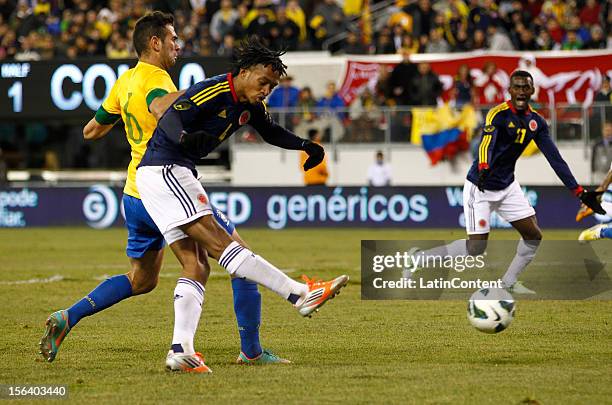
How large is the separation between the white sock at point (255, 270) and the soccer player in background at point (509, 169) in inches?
154

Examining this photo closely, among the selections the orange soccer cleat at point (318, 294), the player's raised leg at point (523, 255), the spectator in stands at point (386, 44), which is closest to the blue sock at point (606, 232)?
the player's raised leg at point (523, 255)

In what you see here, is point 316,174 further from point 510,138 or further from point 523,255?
point 523,255

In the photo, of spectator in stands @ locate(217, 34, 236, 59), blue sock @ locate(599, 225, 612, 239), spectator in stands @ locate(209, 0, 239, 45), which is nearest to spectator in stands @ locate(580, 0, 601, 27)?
spectator in stands @ locate(217, 34, 236, 59)

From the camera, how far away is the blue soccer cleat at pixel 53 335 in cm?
782

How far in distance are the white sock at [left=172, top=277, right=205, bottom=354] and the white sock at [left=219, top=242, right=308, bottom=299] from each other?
374 mm

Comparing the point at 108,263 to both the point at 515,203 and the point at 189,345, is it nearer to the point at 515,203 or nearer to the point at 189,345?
the point at 515,203

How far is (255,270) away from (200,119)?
3.42 feet

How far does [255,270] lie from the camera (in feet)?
23.8

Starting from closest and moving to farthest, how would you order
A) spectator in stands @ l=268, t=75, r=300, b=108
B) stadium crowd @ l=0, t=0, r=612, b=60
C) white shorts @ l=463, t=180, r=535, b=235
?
white shorts @ l=463, t=180, r=535, b=235 < spectator in stands @ l=268, t=75, r=300, b=108 < stadium crowd @ l=0, t=0, r=612, b=60

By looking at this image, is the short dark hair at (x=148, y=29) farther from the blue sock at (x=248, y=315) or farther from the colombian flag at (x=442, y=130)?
the colombian flag at (x=442, y=130)

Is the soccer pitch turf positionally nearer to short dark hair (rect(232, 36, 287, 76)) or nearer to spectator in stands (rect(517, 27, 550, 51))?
short dark hair (rect(232, 36, 287, 76))

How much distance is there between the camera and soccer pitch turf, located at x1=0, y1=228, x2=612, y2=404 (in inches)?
262

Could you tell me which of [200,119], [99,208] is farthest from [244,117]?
[99,208]

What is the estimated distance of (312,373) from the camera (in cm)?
736
